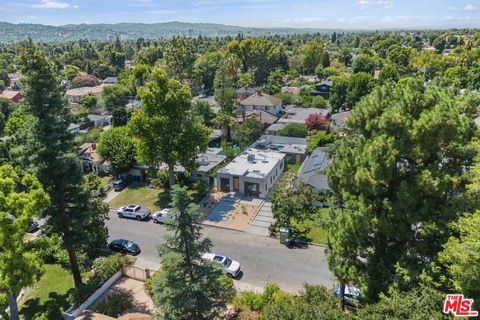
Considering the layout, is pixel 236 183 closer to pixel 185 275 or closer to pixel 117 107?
pixel 185 275

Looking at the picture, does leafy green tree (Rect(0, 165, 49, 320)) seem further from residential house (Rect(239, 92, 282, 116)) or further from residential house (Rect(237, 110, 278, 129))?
residential house (Rect(239, 92, 282, 116))

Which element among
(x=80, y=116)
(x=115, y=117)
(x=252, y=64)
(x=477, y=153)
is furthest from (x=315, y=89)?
(x=477, y=153)

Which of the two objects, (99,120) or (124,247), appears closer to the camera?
(124,247)

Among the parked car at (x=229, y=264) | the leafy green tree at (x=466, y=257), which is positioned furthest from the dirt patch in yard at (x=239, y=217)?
the leafy green tree at (x=466, y=257)

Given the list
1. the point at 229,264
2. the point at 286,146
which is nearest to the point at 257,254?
the point at 229,264

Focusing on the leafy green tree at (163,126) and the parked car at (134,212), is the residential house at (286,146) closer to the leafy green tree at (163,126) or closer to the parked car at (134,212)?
the leafy green tree at (163,126)

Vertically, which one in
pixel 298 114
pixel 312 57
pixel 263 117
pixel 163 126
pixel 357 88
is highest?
pixel 312 57
